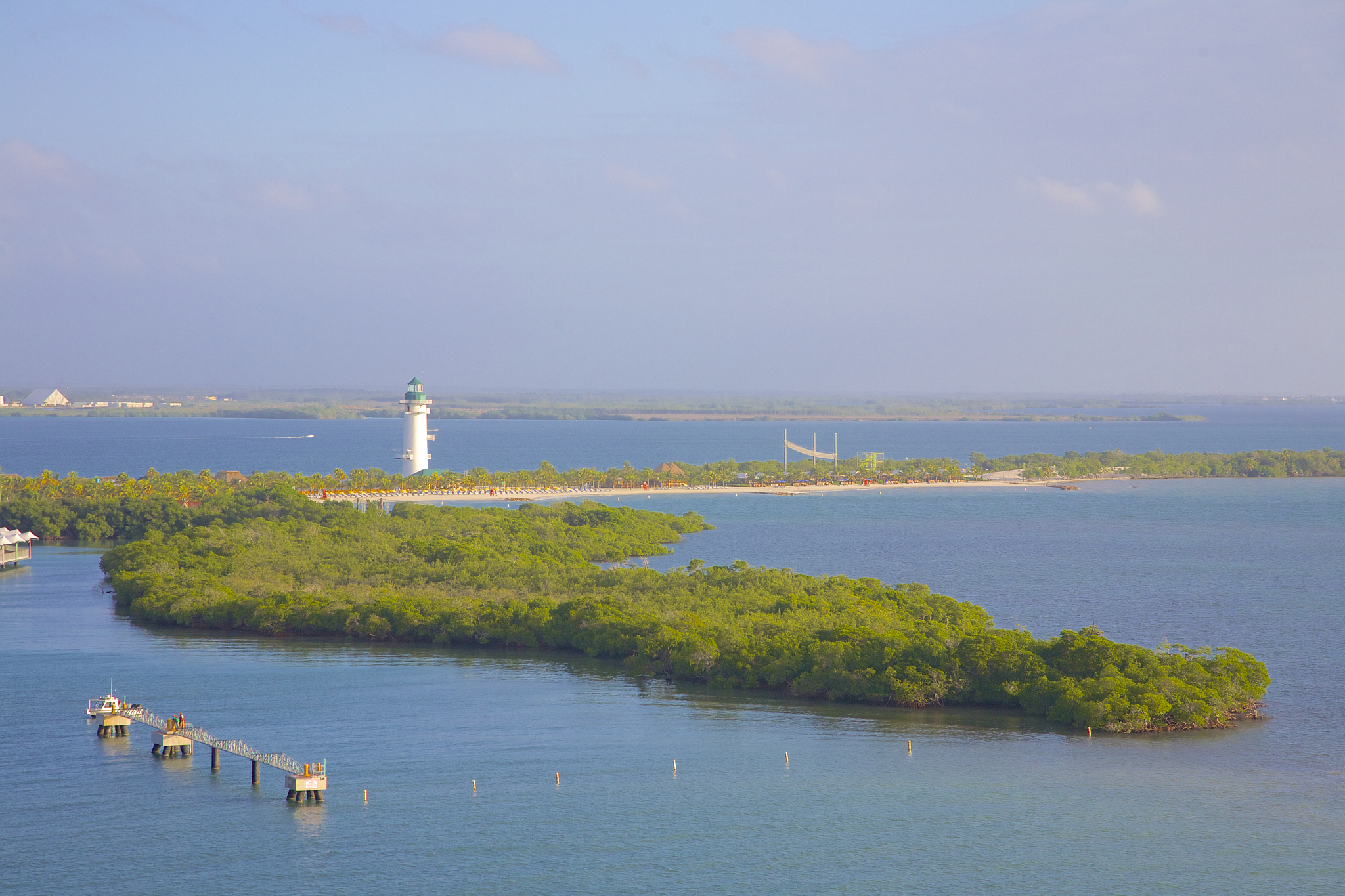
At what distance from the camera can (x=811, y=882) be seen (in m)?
25.7

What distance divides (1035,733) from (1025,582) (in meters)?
30.8

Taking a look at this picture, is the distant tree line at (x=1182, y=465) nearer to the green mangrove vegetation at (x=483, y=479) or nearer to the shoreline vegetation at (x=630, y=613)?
the green mangrove vegetation at (x=483, y=479)

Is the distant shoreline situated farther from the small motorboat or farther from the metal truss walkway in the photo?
the metal truss walkway

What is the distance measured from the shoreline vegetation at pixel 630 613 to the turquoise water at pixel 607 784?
1031 mm

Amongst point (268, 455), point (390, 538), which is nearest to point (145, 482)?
point (390, 538)

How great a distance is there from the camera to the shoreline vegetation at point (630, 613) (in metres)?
37.5

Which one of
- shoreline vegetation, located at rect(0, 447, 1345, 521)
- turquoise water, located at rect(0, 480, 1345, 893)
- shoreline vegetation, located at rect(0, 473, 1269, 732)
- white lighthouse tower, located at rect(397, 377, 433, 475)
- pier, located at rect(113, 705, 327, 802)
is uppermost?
white lighthouse tower, located at rect(397, 377, 433, 475)

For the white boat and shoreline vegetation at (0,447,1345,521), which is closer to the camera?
the white boat

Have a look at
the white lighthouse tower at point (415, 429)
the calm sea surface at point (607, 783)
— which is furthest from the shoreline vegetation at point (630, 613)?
the white lighthouse tower at point (415, 429)

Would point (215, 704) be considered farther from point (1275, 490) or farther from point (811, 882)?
point (1275, 490)

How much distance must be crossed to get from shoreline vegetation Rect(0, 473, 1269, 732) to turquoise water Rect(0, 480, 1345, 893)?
103cm

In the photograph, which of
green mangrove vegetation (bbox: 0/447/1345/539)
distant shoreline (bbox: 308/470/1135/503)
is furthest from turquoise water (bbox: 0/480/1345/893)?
distant shoreline (bbox: 308/470/1135/503)

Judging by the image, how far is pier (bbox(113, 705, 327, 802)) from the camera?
29.4 m

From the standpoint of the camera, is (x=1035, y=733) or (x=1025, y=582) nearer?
(x=1035, y=733)
